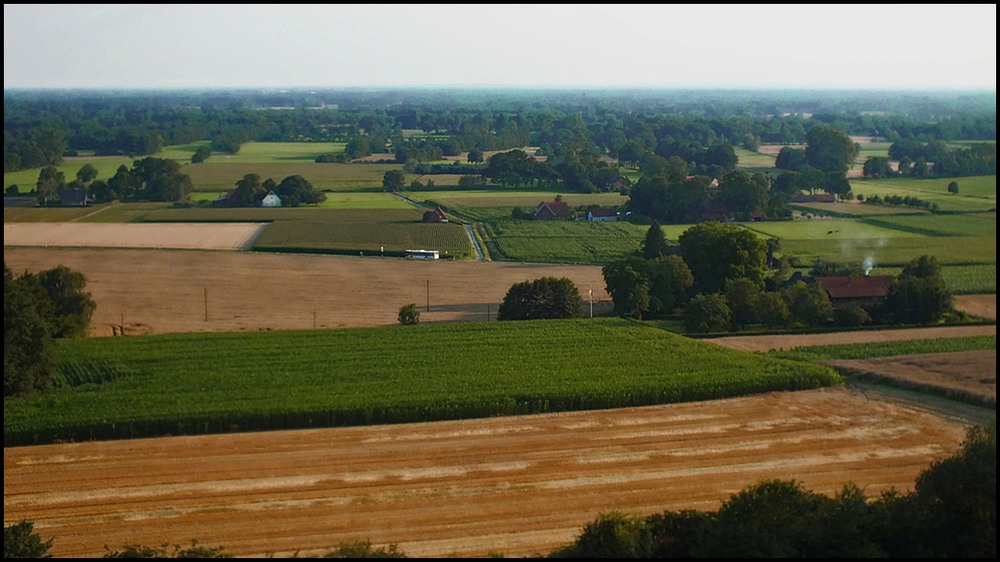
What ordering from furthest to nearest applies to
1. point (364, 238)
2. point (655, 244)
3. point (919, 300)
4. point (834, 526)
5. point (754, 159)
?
point (754, 159), point (364, 238), point (655, 244), point (919, 300), point (834, 526)

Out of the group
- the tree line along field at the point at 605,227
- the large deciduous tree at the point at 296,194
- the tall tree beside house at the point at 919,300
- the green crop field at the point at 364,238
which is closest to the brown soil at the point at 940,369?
the tall tree beside house at the point at 919,300

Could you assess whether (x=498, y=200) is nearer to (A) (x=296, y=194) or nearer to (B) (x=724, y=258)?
(A) (x=296, y=194)

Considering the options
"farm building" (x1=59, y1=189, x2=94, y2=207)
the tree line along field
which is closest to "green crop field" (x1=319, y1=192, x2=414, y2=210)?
the tree line along field

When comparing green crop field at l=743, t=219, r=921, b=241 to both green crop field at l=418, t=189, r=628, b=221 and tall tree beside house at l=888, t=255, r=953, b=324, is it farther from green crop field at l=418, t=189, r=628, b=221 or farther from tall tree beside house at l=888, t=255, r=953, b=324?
tall tree beside house at l=888, t=255, r=953, b=324

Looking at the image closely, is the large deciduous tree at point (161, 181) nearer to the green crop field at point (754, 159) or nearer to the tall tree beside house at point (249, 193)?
the tall tree beside house at point (249, 193)

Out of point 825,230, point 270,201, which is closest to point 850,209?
point 825,230

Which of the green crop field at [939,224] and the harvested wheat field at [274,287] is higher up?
the green crop field at [939,224]
